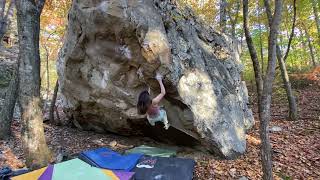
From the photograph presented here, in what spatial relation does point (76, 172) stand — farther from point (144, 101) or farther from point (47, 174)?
point (144, 101)

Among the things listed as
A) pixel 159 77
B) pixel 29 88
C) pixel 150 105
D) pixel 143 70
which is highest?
pixel 143 70

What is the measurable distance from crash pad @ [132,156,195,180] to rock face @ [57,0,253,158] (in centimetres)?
101

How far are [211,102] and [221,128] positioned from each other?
2.10 feet

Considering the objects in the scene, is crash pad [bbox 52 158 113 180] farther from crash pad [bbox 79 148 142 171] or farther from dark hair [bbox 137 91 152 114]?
dark hair [bbox 137 91 152 114]

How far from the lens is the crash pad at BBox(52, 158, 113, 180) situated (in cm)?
527

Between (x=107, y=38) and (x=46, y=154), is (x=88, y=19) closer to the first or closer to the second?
(x=107, y=38)

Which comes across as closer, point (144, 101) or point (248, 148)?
point (144, 101)

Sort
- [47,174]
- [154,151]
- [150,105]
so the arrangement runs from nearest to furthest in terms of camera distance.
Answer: [47,174]
[150,105]
[154,151]

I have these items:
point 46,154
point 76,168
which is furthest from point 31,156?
point 76,168

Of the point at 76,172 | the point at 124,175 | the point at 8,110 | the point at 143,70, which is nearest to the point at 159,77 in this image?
the point at 143,70

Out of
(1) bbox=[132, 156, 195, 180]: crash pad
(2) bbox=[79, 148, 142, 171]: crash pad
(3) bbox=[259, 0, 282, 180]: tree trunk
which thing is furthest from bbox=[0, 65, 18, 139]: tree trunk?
(3) bbox=[259, 0, 282, 180]: tree trunk

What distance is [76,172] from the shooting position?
17.8ft

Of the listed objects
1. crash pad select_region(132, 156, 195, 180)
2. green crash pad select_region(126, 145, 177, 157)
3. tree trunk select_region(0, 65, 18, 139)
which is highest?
tree trunk select_region(0, 65, 18, 139)

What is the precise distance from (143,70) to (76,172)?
2.45 metres
